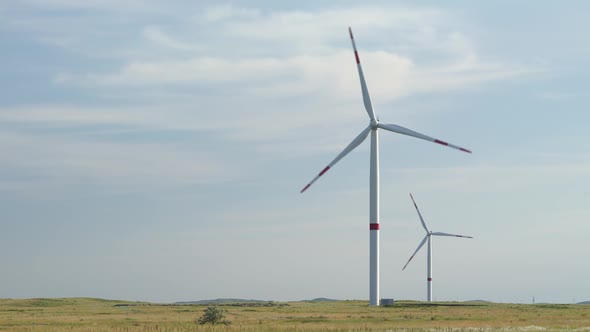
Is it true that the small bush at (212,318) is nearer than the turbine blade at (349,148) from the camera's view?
Yes

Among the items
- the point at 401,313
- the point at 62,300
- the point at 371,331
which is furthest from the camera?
the point at 62,300

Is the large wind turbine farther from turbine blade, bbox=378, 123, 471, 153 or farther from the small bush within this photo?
the small bush

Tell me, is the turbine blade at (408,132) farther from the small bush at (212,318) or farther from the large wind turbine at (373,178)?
the small bush at (212,318)

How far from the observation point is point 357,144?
140 meters

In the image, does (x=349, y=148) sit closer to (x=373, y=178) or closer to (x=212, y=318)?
(x=373, y=178)

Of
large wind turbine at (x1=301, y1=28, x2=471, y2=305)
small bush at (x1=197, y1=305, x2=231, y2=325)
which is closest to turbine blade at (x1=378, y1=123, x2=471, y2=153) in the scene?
large wind turbine at (x1=301, y1=28, x2=471, y2=305)

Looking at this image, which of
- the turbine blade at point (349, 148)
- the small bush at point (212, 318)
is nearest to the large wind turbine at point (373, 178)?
the turbine blade at point (349, 148)

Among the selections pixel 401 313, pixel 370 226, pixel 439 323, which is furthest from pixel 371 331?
pixel 370 226

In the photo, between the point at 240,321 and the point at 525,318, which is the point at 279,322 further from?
the point at 525,318

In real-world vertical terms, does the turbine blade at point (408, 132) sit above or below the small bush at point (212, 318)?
above

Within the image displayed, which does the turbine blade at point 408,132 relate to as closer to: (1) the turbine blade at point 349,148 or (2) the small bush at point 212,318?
(1) the turbine blade at point 349,148

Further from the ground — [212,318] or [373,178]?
[373,178]

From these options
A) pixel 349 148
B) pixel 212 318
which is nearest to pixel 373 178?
pixel 349 148

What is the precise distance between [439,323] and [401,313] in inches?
933
